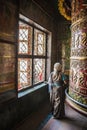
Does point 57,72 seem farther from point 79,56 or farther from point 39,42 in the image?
point 79,56

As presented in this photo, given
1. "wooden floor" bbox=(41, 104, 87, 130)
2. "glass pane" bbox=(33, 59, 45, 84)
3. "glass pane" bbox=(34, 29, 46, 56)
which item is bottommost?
"wooden floor" bbox=(41, 104, 87, 130)

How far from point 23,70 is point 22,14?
1.48m

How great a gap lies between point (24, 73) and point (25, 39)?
2.85 feet

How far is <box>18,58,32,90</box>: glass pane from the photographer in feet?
16.6

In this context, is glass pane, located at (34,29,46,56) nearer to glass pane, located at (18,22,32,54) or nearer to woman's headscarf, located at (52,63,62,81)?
glass pane, located at (18,22,32,54)

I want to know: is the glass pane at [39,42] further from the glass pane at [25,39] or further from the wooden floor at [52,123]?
the wooden floor at [52,123]

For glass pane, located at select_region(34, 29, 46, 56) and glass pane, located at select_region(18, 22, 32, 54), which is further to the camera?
glass pane, located at select_region(34, 29, 46, 56)

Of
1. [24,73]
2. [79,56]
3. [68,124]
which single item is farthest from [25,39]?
[79,56]

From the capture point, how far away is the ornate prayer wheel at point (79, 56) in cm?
196

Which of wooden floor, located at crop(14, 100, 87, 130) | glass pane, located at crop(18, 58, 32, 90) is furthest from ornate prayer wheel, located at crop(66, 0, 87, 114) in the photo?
glass pane, located at crop(18, 58, 32, 90)

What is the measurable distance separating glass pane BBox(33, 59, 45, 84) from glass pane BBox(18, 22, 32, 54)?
681 mm

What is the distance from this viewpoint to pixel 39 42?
20.9ft

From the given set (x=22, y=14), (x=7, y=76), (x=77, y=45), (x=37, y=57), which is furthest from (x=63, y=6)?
(x=37, y=57)

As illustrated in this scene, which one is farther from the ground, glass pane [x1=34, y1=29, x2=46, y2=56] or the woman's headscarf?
glass pane [x1=34, y1=29, x2=46, y2=56]
